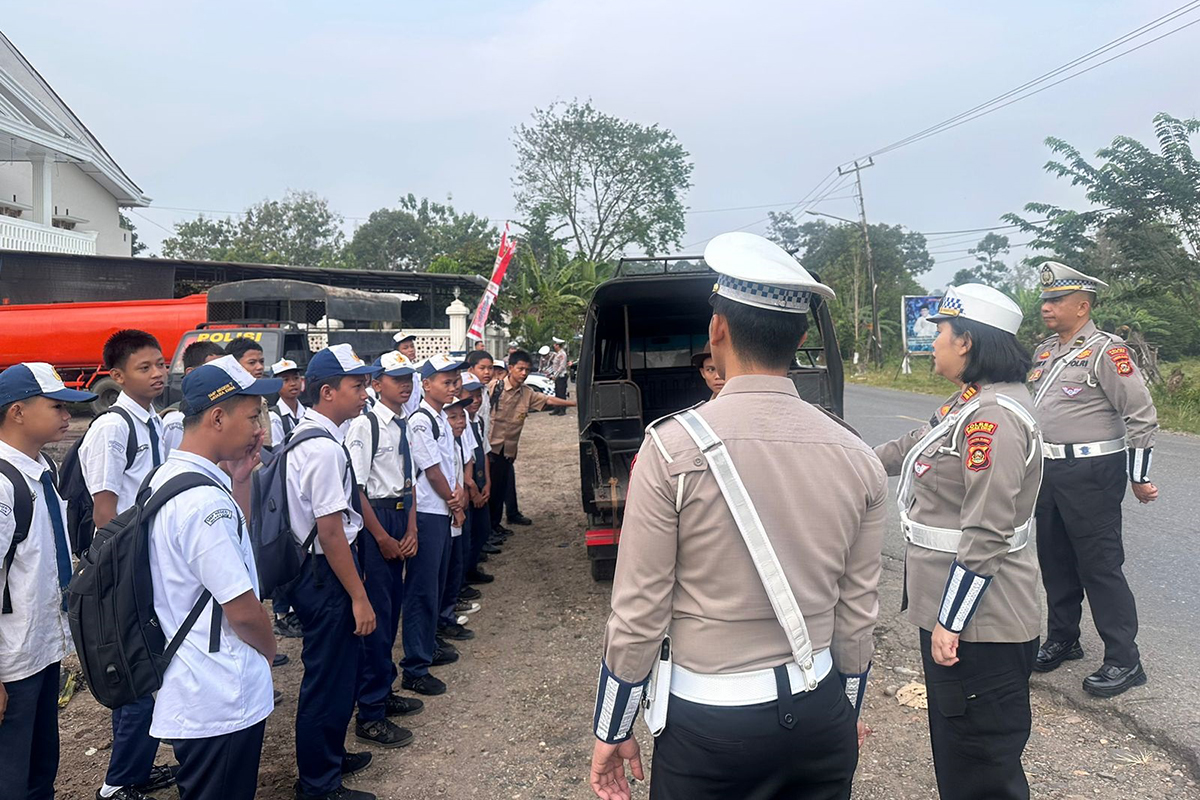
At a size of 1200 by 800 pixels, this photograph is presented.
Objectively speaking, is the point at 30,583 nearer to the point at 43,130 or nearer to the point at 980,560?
the point at 980,560

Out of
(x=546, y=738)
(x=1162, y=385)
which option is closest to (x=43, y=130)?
(x=546, y=738)

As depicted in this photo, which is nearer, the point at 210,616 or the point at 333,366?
the point at 210,616

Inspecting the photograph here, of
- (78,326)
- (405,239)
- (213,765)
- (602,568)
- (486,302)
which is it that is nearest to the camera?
(213,765)

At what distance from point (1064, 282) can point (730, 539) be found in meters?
3.22

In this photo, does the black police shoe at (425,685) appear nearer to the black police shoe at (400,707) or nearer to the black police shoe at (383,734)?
the black police shoe at (400,707)

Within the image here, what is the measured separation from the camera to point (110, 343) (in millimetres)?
3717

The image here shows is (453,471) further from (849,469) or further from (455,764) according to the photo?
(849,469)

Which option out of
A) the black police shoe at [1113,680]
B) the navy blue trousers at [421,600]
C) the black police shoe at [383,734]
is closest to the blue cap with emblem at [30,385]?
the navy blue trousers at [421,600]

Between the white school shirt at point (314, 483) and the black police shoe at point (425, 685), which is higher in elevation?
the white school shirt at point (314, 483)

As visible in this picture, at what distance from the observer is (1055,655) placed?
13.0 feet

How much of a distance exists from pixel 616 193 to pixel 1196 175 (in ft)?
93.6

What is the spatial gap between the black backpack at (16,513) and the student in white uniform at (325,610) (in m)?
0.83

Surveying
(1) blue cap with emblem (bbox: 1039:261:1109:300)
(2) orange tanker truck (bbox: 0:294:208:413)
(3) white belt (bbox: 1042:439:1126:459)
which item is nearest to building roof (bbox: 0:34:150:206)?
(2) orange tanker truck (bbox: 0:294:208:413)

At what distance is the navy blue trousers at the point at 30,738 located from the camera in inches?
94.7
